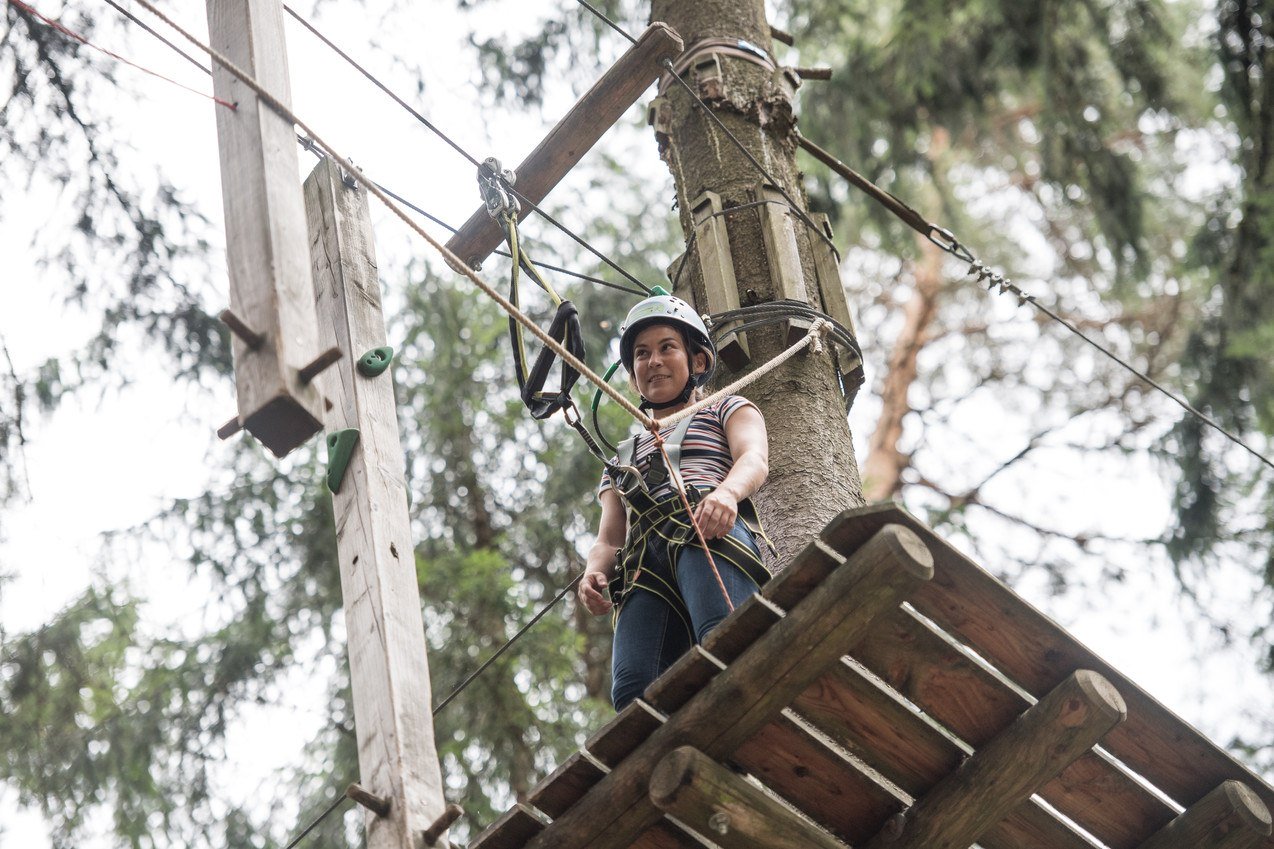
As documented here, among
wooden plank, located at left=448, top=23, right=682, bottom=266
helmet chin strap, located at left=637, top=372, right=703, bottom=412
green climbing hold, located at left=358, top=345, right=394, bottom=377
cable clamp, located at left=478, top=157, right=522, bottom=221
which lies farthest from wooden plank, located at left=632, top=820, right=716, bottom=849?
wooden plank, located at left=448, top=23, right=682, bottom=266

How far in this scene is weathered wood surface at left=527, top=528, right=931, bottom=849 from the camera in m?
2.88

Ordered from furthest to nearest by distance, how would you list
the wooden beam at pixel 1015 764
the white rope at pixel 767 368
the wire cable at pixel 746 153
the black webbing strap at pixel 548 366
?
1. the wire cable at pixel 746 153
2. the black webbing strap at pixel 548 366
3. the white rope at pixel 767 368
4. the wooden beam at pixel 1015 764

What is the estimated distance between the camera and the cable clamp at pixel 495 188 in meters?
4.59

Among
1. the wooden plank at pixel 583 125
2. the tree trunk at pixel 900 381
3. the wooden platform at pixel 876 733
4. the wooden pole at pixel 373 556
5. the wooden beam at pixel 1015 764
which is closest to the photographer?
the wooden pole at pixel 373 556

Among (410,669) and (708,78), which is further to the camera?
(708,78)

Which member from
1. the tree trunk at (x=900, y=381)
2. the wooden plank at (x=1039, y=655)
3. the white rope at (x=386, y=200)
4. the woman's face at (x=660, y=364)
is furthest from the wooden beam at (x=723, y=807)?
the tree trunk at (x=900, y=381)

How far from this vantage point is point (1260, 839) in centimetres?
330

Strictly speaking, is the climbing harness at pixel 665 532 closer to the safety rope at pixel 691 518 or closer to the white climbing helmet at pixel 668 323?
the safety rope at pixel 691 518

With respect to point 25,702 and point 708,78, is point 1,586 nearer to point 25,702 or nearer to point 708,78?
point 25,702

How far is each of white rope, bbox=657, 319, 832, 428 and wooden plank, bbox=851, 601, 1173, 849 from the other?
35.9 inches

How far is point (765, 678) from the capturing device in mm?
2920

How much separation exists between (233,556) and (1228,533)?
714cm

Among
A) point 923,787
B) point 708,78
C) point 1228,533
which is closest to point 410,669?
point 923,787

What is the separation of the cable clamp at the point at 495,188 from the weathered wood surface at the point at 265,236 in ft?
3.52
